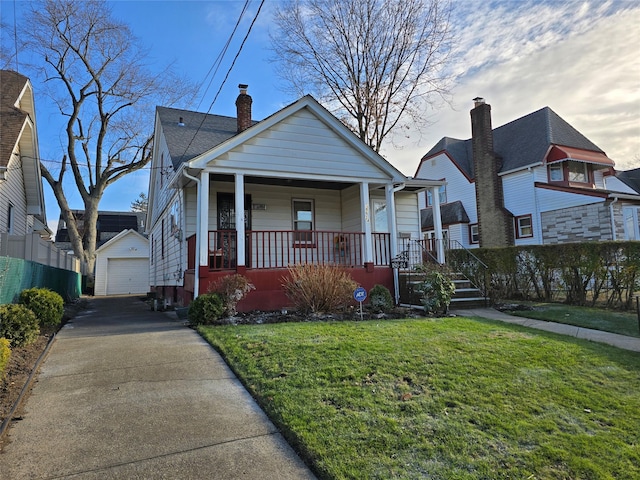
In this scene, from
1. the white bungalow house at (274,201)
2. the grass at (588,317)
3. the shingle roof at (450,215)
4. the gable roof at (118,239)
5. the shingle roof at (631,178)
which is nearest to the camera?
the grass at (588,317)

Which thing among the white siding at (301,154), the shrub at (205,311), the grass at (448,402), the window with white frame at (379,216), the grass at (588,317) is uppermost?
the white siding at (301,154)

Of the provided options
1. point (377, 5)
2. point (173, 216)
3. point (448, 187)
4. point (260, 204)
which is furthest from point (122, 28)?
point (448, 187)

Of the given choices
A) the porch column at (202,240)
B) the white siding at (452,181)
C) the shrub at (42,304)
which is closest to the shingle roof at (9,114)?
the shrub at (42,304)

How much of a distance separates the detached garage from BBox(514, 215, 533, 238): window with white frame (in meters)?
22.8

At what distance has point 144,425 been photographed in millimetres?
3252

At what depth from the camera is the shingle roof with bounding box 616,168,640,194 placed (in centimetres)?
2547

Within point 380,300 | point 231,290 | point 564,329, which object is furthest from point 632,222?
point 231,290

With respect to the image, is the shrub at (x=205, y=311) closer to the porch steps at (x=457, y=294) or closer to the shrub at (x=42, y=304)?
the shrub at (x=42, y=304)

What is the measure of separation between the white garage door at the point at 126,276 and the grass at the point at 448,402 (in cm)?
2312

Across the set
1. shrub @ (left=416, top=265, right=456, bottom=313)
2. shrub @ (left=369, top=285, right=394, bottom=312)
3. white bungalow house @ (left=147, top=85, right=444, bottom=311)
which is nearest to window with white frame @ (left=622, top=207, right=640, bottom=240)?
white bungalow house @ (left=147, top=85, right=444, bottom=311)

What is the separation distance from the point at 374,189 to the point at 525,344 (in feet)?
25.1

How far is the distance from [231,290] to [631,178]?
29988 millimetres

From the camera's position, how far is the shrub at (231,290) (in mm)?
8102

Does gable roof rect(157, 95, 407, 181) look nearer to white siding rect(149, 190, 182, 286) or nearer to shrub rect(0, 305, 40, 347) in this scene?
white siding rect(149, 190, 182, 286)
